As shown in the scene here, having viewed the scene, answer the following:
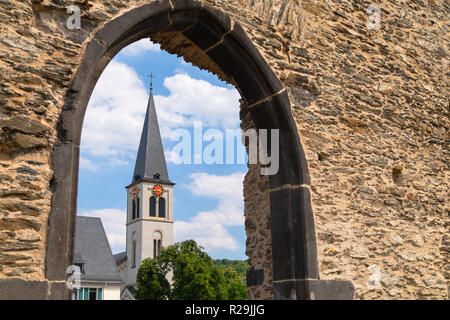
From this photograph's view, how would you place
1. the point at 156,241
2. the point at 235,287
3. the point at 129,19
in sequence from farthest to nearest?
1. the point at 156,241
2. the point at 235,287
3. the point at 129,19

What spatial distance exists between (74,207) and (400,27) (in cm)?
485

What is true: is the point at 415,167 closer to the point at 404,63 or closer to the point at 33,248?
the point at 404,63

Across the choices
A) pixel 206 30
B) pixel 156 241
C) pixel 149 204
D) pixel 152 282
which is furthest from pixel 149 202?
pixel 206 30

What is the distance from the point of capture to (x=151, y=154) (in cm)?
4969

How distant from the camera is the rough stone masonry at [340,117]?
11.5ft

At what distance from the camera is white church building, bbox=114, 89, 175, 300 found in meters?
49.3

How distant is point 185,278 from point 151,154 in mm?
20608

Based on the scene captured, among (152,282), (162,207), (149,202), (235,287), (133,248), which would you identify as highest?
(149,202)

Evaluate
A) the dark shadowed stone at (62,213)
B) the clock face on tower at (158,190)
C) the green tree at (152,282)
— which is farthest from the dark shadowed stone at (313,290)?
the clock face on tower at (158,190)

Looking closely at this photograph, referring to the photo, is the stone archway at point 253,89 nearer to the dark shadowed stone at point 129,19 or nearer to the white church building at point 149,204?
the dark shadowed stone at point 129,19

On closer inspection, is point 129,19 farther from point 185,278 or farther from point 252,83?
point 185,278

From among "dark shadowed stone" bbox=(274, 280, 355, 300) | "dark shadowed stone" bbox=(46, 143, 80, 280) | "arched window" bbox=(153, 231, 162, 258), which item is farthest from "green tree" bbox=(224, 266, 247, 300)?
"dark shadowed stone" bbox=(46, 143, 80, 280)

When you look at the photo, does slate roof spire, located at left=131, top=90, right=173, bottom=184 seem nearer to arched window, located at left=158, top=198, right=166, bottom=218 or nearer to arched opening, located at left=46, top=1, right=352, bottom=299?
arched window, located at left=158, top=198, right=166, bottom=218
